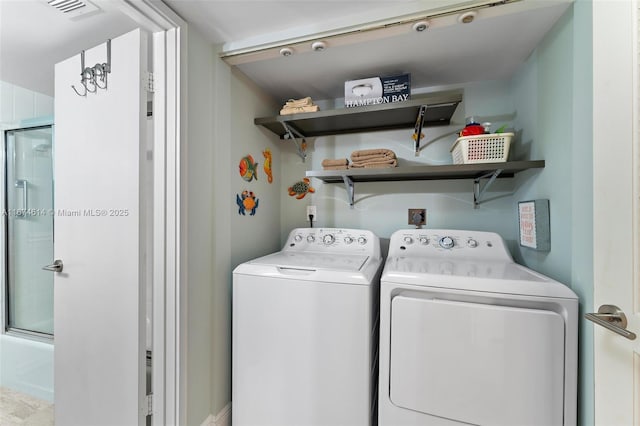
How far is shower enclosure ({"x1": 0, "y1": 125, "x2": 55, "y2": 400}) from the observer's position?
6.79 feet

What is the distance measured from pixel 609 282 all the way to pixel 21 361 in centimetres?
341

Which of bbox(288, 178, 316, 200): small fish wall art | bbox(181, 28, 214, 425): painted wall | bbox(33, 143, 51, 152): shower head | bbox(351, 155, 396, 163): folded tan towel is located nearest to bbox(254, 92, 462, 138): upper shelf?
bbox(351, 155, 396, 163): folded tan towel

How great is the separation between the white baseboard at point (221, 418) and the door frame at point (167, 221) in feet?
0.74

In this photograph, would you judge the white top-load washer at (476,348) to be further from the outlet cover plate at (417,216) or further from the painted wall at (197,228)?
the painted wall at (197,228)

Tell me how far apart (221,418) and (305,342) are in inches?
28.7

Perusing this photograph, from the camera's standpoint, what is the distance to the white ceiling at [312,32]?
46.4 inches

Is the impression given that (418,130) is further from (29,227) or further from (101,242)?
(29,227)

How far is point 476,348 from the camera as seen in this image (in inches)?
42.3

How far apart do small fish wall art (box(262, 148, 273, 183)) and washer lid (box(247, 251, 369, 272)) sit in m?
0.62

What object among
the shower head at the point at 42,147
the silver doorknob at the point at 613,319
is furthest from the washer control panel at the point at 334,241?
the shower head at the point at 42,147

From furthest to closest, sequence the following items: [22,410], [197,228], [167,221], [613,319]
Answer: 1. [22,410]
2. [197,228]
3. [167,221]
4. [613,319]

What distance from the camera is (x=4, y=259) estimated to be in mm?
2135

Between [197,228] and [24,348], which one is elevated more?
[197,228]

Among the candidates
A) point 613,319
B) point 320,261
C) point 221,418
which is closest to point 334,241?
point 320,261
